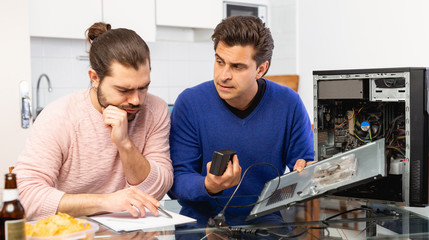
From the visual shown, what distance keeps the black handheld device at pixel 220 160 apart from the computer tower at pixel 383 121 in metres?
0.35

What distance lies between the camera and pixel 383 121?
1467mm

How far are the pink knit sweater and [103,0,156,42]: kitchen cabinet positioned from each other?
183cm

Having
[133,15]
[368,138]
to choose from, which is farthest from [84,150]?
[133,15]

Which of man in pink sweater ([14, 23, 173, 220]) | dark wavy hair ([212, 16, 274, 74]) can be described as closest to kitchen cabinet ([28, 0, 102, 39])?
man in pink sweater ([14, 23, 173, 220])

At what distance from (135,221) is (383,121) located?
Answer: 2.59 ft

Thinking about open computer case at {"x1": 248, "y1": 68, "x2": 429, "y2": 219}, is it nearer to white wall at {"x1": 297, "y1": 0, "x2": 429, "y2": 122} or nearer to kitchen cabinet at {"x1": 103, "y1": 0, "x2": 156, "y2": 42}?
white wall at {"x1": 297, "y1": 0, "x2": 429, "y2": 122}

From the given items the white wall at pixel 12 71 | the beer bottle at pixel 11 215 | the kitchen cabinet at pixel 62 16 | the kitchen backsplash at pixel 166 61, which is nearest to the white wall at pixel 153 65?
the kitchen backsplash at pixel 166 61

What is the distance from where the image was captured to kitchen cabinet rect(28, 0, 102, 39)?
3.07 meters

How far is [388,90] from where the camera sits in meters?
1.39

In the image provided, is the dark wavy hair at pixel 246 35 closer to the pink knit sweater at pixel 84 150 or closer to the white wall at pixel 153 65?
the pink knit sweater at pixel 84 150

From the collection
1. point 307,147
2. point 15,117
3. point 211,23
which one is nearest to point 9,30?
point 15,117

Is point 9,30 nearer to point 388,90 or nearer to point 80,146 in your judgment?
point 80,146

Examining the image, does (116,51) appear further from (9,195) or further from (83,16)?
(83,16)

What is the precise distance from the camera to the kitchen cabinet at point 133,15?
334cm
